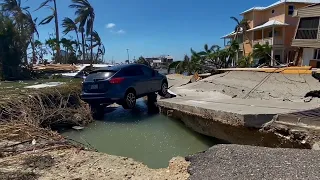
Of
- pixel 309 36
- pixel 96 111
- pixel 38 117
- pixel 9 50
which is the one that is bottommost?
pixel 96 111

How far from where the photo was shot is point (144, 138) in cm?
822

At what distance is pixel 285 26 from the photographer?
117 feet

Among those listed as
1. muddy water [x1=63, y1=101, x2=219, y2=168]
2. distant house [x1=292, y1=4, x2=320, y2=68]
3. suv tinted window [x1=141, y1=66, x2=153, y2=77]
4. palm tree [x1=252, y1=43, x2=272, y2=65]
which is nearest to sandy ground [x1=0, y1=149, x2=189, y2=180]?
muddy water [x1=63, y1=101, x2=219, y2=168]

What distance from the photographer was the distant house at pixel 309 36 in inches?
974

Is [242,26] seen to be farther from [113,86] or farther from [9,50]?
[113,86]

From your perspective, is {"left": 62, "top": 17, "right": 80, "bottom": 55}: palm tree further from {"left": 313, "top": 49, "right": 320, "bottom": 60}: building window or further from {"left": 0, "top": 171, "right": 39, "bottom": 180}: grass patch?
{"left": 0, "top": 171, "right": 39, "bottom": 180}: grass patch

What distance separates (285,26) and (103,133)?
32.9m

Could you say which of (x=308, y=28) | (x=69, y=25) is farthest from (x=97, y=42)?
(x=308, y=28)

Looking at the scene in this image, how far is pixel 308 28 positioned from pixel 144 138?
75.8 feet

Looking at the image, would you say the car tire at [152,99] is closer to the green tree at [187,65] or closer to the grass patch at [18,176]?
the grass patch at [18,176]

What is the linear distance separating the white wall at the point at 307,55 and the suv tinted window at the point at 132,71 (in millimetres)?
19527

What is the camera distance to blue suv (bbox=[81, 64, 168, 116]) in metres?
10.4

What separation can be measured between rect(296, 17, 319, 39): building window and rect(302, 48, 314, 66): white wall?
118cm

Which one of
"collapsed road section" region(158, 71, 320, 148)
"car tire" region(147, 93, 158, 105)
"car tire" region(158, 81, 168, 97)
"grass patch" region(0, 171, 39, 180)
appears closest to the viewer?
"grass patch" region(0, 171, 39, 180)
